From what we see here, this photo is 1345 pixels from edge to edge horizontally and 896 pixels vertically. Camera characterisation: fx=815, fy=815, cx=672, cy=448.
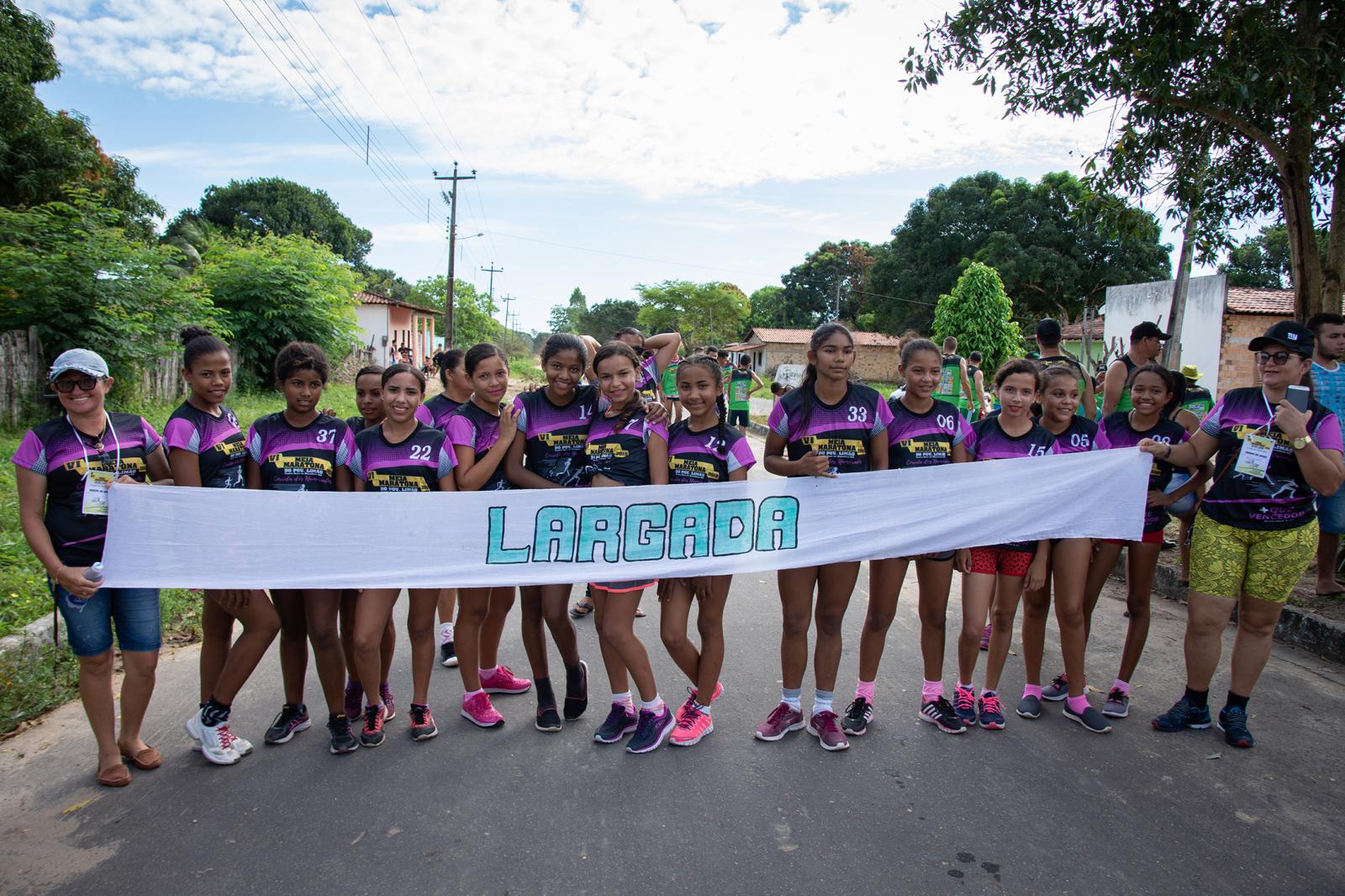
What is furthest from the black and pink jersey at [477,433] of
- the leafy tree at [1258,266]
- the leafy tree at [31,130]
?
the leafy tree at [1258,266]

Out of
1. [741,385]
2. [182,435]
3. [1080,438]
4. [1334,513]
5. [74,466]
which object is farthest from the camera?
[741,385]

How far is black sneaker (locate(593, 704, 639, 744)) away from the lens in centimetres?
389

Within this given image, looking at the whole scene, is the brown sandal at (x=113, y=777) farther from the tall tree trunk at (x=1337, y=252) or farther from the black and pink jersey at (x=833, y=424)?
the tall tree trunk at (x=1337, y=252)

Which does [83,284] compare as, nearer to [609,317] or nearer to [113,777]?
[113,777]

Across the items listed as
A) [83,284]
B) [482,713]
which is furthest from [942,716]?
[83,284]

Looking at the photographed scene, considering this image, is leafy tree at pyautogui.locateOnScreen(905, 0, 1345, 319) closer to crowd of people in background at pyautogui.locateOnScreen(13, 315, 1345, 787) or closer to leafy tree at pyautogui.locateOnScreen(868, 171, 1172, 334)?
crowd of people in background at pyautogui.locateOnScreen(13, 315, 1345, 787)

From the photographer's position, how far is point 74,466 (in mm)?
3383

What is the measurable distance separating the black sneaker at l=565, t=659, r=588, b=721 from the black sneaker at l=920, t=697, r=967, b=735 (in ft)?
5.66

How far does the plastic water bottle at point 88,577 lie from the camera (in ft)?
11.1

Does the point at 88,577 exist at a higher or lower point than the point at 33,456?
lower

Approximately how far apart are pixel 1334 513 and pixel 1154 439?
2.14 meters

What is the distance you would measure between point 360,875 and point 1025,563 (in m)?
3.30

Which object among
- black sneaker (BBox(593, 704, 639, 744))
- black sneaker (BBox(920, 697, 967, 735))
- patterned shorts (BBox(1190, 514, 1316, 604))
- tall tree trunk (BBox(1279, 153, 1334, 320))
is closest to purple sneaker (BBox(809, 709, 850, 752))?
black sneaker (BBox(920, 697, 967, 735))

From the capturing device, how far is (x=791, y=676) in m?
3.98
